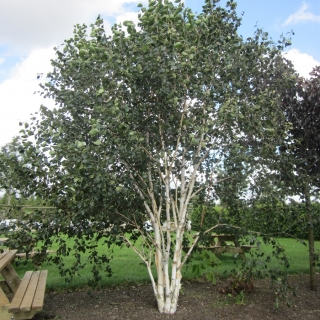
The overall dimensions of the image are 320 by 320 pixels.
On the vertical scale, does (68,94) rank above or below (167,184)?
above

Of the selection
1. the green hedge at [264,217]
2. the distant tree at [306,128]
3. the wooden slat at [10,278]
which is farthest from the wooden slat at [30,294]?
the distant tree at [306,128]

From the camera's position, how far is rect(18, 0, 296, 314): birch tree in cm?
357

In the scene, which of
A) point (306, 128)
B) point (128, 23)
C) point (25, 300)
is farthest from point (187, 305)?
point (128, 23)

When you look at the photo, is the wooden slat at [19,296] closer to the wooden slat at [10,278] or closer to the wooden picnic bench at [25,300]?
the wooden picnic bench at [25,300]

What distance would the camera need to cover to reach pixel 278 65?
514cm

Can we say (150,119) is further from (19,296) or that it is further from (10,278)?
(10,278)

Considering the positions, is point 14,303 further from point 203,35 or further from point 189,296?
point 203,35

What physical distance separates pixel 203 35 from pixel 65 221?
249cm

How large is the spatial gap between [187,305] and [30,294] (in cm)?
183

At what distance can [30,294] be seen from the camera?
3.50m

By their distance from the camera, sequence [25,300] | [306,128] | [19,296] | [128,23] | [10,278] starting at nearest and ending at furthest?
[25,300]
[19,296]
[128,23]
[10,278]
[306,128]

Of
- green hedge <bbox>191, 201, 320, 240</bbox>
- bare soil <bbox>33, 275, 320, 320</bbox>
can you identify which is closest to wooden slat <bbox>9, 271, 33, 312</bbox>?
bare soil <bbox>33, 275, 320, 320</bbox>

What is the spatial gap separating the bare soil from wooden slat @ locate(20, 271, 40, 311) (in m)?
0.40

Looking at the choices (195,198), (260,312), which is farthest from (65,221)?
(260,312)
